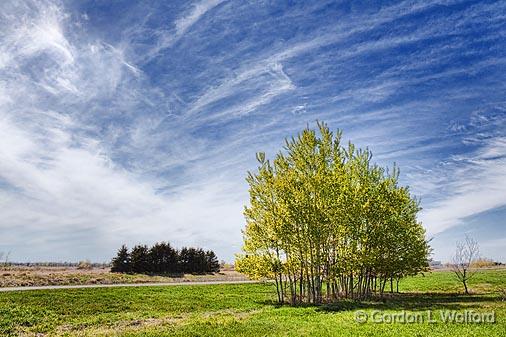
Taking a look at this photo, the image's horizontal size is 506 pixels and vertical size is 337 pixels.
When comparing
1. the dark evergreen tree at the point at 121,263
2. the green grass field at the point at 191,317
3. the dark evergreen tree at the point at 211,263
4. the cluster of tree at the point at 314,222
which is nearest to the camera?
the green grass field at the point at 191,317

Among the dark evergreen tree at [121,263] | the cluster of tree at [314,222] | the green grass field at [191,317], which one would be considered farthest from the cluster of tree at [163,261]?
the cluster of tree at [314,222]

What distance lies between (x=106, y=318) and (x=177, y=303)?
9.00m

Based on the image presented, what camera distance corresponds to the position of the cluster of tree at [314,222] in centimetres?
3173

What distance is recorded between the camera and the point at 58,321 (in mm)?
23828

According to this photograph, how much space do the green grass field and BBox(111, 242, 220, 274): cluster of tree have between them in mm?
36669

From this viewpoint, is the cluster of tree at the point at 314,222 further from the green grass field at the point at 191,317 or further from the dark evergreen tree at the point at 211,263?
the dark evergreen tree at the point at 211,263

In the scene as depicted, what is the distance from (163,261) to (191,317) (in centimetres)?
5602

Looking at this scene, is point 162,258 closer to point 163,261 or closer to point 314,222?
point 163,261

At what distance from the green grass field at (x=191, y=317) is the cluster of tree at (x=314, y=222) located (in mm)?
4002

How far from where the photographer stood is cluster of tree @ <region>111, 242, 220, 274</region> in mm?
73438

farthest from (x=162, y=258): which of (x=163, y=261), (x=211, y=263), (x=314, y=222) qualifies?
(x=314, y=222)

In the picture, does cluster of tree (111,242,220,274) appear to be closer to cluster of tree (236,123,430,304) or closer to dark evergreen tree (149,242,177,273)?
dark evergreen tree (149,242,177,273)

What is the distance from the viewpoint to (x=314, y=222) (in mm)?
31688

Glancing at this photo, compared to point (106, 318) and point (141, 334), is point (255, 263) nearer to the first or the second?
point (106, 318)
